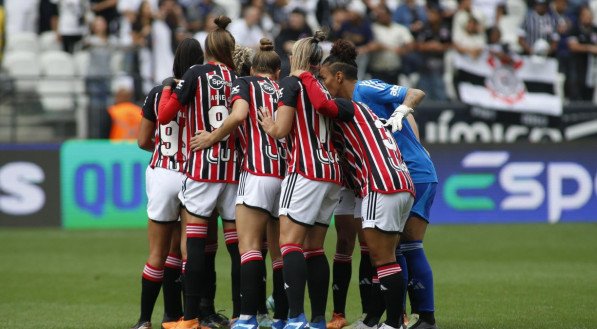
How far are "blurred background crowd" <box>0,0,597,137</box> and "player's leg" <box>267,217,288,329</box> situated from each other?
9671 millimetres

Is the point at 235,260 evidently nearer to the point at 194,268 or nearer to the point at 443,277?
the point at 194,268

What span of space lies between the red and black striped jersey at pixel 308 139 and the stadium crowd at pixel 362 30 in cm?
1020

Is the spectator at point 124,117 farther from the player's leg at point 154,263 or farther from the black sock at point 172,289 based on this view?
the player's leg at point 154,263

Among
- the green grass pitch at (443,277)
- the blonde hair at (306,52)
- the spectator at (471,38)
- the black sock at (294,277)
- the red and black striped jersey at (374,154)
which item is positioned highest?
the spectator at (471,38)

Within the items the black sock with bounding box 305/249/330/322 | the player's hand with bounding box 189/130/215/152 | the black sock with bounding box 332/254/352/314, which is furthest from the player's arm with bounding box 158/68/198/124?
the black sock with bounding box 332/254/352/314

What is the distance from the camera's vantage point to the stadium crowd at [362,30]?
18.7 meters

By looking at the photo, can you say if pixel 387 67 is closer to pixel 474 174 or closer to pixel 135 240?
pixel 474 174

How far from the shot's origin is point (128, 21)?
19438 millimetres

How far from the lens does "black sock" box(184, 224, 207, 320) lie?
7934 millimetres

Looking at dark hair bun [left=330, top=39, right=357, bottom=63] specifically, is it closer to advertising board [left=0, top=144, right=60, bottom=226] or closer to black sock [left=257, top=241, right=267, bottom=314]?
black sock [left=257, top=241, right=267, bottom=314]

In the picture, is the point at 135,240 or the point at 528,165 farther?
the point at 528,165

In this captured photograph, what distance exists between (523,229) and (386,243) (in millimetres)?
9046

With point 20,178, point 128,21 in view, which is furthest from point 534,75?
point 20,178

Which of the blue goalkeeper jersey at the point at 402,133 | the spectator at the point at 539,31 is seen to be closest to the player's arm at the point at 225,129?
the blue goalkeeper jersey at the point at 402,133
